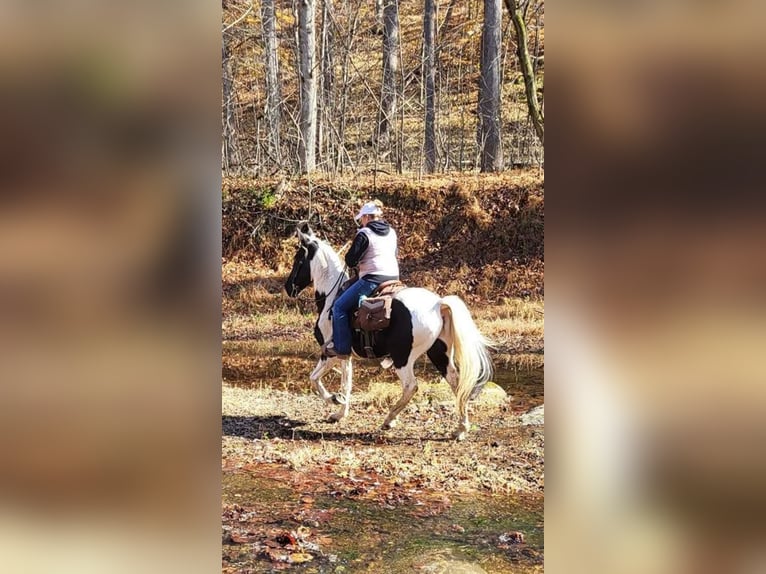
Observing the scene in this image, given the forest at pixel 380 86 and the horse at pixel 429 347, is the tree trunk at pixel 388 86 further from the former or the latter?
the horse at pixel 429 347

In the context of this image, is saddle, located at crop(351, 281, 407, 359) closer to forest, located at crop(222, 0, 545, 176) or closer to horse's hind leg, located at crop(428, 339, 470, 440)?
horse's hind leg, located at crop(428, 339, 470, 440)

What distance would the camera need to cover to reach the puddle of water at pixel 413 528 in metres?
4.32

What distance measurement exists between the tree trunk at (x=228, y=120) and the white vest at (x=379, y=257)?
3.41ft

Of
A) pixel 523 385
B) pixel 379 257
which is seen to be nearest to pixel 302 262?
pixel 379 257

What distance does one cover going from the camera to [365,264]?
4.68 meters

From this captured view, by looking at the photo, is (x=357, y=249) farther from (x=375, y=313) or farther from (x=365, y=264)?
(x=375, y=313)

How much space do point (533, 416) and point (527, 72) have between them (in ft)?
7.47

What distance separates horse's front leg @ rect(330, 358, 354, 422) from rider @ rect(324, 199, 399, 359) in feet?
0.30
